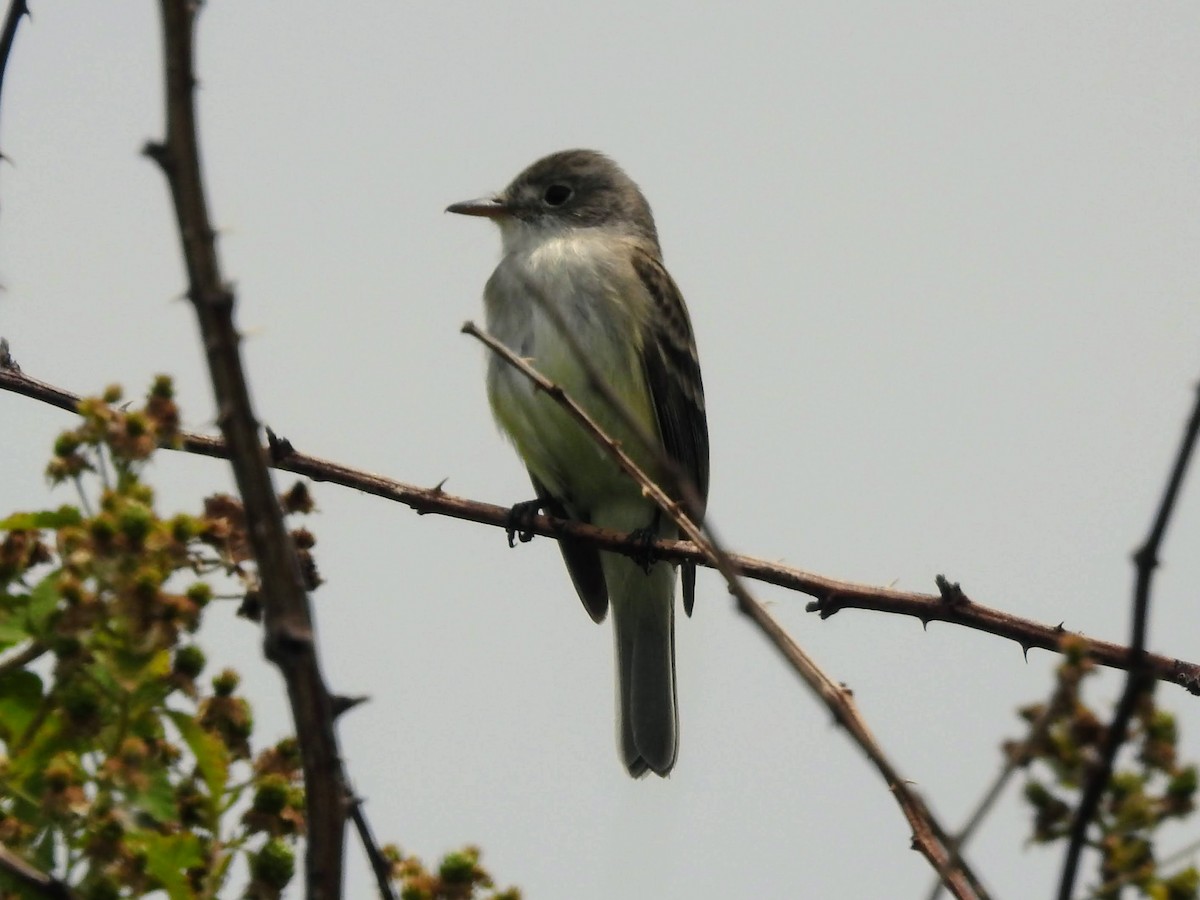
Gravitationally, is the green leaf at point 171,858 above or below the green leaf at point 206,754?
below

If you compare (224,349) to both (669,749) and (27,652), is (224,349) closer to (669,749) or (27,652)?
(27,652)

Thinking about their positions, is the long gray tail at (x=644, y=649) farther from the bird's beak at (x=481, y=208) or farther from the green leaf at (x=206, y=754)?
the green leaf at (x=206, y=754)

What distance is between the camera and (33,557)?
2.36 meters

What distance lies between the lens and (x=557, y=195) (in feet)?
27.8

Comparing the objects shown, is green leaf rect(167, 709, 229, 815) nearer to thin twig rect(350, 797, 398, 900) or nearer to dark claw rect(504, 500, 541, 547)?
thin twig rect(350, 797, 398, 900)

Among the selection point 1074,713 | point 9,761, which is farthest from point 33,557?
point 1074,713

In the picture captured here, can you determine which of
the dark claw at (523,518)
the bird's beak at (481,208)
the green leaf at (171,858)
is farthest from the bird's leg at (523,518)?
the green leaf at (171,858)

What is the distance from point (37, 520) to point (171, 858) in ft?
1.86

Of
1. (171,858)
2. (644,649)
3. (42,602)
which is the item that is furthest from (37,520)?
(644,649)

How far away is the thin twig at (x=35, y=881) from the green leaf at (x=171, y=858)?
200 mm

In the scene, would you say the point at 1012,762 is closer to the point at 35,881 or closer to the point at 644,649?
the point at 35,881

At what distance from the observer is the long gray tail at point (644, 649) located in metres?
7.24

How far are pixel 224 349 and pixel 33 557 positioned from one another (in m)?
0.91

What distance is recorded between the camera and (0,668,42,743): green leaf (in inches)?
88.4
